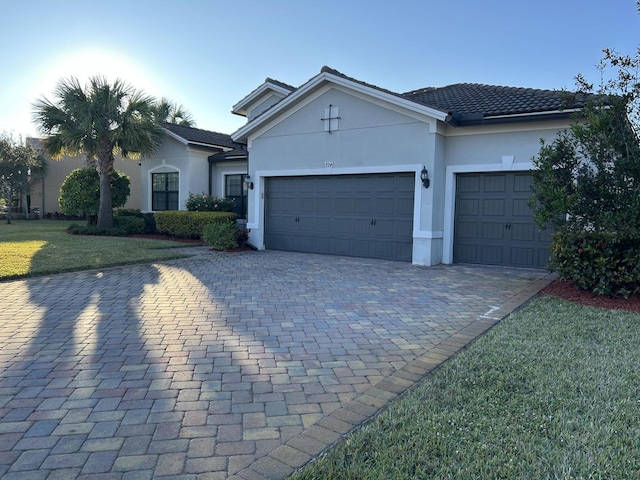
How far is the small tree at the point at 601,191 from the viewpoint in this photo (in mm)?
6863

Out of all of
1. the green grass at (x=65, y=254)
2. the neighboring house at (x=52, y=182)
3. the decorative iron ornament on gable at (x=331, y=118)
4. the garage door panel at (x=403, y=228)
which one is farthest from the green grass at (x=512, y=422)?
the neighboring house at (x=52, y=182)

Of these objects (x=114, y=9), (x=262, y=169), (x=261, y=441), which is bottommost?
(x=261, y=441)

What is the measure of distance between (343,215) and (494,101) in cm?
499

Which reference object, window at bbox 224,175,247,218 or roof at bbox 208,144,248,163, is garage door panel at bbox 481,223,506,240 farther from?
window at bbox 224,175,247,218

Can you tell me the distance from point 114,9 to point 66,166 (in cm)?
2331

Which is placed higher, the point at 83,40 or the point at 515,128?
the point at 83,40

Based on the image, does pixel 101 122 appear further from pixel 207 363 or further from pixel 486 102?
pixel 207 363

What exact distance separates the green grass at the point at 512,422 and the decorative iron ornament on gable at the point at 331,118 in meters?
8.78

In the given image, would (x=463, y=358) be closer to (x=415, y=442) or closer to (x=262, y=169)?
(x=415, y=442)

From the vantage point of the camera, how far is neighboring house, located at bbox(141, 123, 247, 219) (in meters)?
18.0

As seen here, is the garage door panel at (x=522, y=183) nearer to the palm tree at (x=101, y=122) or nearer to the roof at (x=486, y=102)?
the roof at (x=486, y=102)

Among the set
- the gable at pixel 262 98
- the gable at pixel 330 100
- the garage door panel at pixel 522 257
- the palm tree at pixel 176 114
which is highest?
the palm tree at pixel 176 114

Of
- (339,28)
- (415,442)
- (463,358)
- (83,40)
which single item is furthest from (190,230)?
(415,442)

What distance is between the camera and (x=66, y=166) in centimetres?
2950
